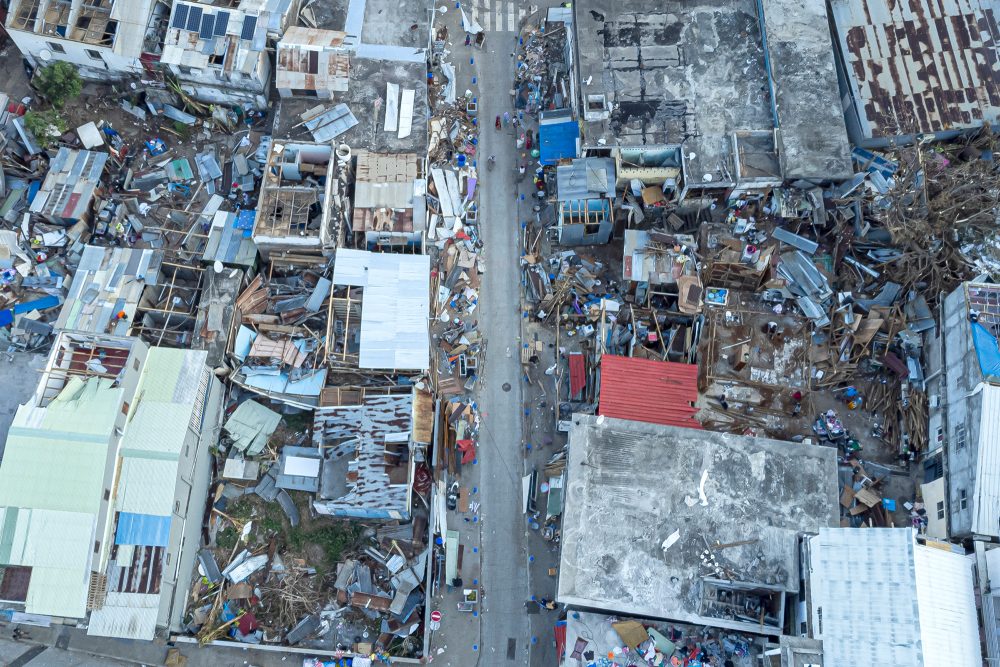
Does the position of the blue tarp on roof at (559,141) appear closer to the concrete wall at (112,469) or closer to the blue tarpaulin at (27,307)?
the concrete wall at (112,469)

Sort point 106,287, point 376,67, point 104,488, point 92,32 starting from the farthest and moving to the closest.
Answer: point 376,67, point 92,32, point 106,287, point 104,488

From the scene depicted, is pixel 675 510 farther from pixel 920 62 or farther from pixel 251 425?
pixel 920 62

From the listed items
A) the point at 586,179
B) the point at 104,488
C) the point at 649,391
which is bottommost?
the point at 104,488

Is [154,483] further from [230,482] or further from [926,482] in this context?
[926,482]

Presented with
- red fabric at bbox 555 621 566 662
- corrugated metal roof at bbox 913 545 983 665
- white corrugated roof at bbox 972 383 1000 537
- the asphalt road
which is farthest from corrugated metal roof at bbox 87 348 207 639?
white corrugated roof at bbox 972 383 1000 537

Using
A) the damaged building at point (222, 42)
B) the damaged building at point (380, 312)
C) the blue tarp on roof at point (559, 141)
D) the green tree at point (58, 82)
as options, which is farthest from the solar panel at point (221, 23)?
the blue tarp on roof at point (559, 141)

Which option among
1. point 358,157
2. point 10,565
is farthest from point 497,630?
point 358,157

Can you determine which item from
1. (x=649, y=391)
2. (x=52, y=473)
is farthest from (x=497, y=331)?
(x=52, y=473)
